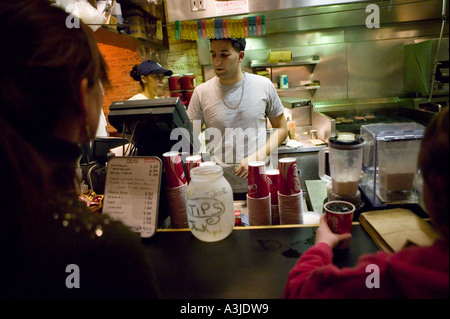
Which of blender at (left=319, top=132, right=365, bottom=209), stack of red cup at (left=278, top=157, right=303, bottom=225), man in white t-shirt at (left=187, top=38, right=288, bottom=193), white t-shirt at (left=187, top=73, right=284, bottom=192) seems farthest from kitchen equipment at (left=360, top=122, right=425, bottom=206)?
white t-shirt at (left=187, top=73, right=284, bottom=192)

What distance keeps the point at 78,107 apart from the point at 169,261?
23.8 inches

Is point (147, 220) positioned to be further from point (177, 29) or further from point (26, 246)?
point (177, 29)

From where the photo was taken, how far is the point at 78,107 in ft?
2.30

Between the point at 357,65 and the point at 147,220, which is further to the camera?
the point at 357,65

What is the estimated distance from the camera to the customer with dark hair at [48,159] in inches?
23.5

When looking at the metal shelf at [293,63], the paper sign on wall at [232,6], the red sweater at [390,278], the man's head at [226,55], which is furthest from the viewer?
the metal shelf at [293,63]

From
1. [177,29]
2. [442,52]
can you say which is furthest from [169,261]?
[442,52]

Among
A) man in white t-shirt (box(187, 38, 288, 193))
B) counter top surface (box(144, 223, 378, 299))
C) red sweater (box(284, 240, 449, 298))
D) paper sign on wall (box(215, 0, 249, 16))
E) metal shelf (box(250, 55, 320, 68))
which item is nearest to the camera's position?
Answer: red sweater (box(284, 240, 449, 298))

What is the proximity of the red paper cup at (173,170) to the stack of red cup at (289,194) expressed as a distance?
412mm

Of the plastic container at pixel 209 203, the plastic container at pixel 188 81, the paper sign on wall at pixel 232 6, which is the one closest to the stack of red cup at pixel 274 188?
the plastic container at pixel 209 203

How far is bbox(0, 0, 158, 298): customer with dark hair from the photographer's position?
60 centimetres

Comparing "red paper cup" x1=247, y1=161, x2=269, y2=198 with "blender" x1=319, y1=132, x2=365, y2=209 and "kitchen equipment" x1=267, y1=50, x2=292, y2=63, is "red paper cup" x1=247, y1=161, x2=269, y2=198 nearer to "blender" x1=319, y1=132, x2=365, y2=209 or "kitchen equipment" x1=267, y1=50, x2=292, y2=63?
"blender" x1=319, y1=132, x2=365, y2=209

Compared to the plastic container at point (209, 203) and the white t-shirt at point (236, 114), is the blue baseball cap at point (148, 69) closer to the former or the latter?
the white t-shirt at point (236, 114)
